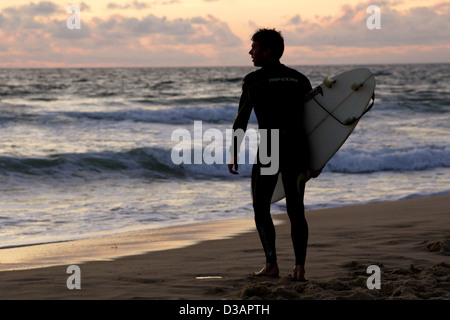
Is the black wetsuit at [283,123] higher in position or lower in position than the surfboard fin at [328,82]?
lower

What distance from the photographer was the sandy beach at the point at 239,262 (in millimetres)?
3650

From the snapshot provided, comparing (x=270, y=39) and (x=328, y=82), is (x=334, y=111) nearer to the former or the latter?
(x=328, y=82)

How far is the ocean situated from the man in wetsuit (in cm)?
326

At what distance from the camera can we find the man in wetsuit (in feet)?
12.5

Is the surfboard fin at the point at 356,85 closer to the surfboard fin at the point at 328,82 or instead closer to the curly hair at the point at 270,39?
the surfboard fin at the point at 328,82

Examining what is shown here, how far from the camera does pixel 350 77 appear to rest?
432 cm

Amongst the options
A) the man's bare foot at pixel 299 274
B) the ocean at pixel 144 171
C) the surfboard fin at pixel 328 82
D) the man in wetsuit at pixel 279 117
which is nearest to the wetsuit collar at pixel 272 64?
the man in wetsuit at pixel 279 117

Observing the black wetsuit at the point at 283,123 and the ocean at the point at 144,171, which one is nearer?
the black wetsuit at the point at 283,123

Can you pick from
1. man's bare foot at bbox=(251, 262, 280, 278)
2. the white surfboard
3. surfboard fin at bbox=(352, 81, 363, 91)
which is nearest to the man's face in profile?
the white surfboard

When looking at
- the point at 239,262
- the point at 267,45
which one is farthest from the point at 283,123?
the point at 239,262

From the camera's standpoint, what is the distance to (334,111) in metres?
4.21

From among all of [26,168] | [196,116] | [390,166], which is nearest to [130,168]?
[26,168]

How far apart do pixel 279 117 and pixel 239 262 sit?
1.40 metres
